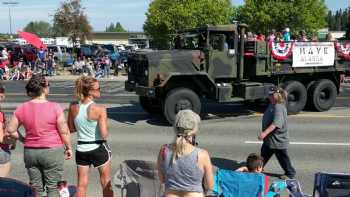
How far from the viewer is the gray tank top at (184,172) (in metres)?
4.41

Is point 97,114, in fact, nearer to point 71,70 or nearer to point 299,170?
point 299,170

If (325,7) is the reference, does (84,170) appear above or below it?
below

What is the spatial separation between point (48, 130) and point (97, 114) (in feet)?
1.76

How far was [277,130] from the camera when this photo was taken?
7848 mm

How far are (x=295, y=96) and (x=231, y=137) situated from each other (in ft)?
13.7

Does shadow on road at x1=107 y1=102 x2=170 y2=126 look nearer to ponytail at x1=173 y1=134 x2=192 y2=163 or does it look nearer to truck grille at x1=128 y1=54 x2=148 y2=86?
truck grille at x1=128 y1=54 x2=148 y2=86

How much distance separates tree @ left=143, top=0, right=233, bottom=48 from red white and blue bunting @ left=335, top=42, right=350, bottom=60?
33594mm

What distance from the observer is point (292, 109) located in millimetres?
14805

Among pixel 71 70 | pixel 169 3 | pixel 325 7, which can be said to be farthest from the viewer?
pixel 325 7

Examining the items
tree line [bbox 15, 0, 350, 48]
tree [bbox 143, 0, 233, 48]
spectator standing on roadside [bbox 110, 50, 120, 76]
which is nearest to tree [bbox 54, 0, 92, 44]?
tree line [bbox 15, 0, 350, 48]

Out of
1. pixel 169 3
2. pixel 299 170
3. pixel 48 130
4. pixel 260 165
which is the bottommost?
pixel 299 170

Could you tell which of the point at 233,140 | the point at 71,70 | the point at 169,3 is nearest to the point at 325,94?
the point at 233,140

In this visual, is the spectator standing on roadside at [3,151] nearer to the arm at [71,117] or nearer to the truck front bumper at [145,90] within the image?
the arm at [71,117]

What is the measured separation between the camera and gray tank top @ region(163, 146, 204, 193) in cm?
441
